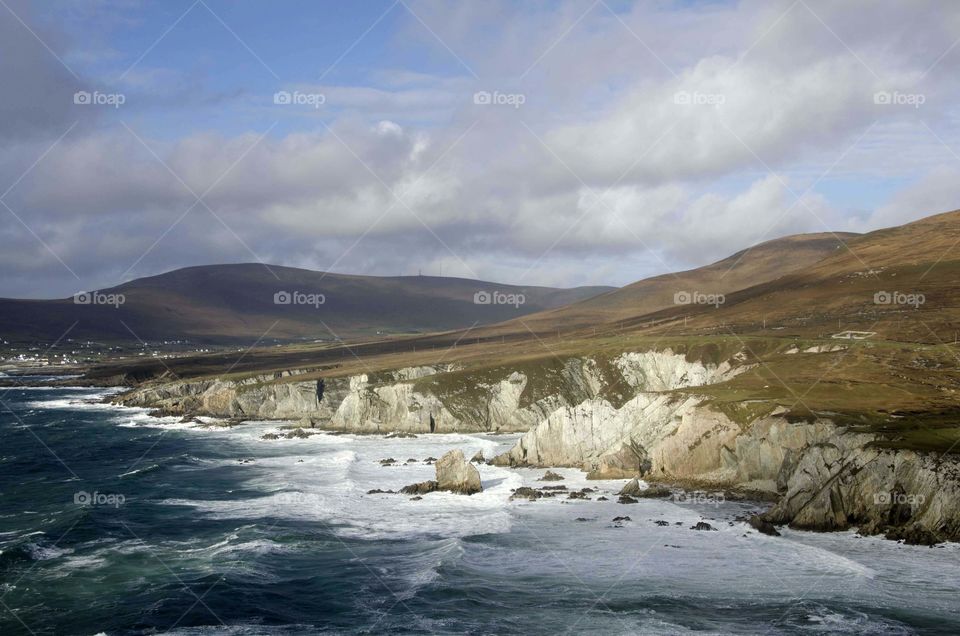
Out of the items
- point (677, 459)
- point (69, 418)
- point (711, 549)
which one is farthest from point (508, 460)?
point (69, 418)

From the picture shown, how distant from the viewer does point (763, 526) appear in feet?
157

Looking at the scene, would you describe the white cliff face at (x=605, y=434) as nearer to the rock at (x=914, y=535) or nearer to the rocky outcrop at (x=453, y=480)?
the rocky outcrop at (x=453, y=480)

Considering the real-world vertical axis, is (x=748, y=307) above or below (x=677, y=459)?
above

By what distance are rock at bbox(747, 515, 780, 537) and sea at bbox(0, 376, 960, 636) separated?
96 cm

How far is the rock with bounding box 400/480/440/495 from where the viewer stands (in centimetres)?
6353

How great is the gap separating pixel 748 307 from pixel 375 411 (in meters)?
83.1

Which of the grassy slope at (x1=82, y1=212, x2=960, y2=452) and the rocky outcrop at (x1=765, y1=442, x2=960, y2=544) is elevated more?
the grassy slope at (x1=82, y1=212, x2=960, y2=452)

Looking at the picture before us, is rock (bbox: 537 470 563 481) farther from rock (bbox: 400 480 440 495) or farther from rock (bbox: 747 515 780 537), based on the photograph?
rock (bbox: 747 515 780 537)

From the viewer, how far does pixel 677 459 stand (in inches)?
2579

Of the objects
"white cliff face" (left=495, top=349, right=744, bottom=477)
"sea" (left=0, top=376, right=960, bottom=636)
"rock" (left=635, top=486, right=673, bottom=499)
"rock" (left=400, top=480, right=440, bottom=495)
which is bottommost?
"sea" (left=0, top=376, right=960, bottom=636)

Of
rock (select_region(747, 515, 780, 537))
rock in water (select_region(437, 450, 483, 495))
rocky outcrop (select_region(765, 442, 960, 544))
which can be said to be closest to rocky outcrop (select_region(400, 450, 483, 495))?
rock in water (select_region(437, 450, 483, 495))

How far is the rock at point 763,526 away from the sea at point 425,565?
3.15 ft

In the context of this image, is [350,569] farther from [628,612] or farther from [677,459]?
[677,459]

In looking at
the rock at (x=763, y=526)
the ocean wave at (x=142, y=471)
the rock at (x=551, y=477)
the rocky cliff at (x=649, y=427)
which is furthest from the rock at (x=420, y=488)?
the ocean wave at (x=142, y=471)
